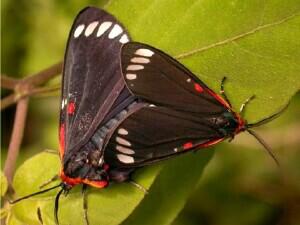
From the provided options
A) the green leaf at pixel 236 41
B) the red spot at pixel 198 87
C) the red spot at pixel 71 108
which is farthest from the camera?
the red spot at pixel 71 108

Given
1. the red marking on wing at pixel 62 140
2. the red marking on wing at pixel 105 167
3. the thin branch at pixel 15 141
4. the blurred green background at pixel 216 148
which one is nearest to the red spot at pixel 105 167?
the red marking on wing at pixel 105 167

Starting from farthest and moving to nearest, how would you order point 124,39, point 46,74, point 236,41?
point 46,74
point 124,39
point 236,41

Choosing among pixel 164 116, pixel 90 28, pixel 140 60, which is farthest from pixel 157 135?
pixel 90 28

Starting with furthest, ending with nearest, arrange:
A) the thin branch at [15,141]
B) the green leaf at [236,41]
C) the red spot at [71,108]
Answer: the thin branch at [15,141]
the red spot at [71,108]
the green leaf at [236,41]

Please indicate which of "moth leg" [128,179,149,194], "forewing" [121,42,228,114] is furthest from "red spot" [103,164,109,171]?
"forewing" [121,42,228,114]

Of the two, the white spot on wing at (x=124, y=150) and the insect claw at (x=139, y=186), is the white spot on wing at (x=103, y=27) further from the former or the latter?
the insect claw at (x=139, y=186)

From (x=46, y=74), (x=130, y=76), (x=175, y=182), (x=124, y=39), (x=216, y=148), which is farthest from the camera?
(x=216, y=148)

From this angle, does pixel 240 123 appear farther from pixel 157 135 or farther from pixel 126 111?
pixel 126 111

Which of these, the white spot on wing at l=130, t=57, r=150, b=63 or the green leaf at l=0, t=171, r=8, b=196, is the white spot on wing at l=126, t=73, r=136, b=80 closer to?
the white spot on wing at l=130, t=57, r=150, b=63
